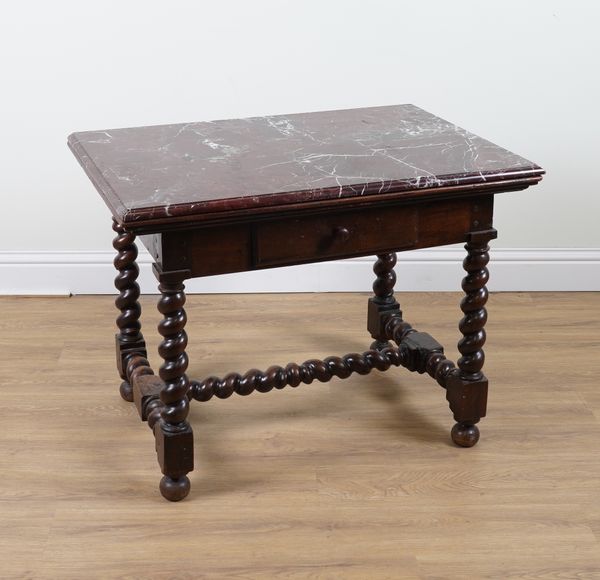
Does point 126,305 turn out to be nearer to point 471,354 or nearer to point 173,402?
point 173,402

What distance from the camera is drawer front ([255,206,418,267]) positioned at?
2596 mm

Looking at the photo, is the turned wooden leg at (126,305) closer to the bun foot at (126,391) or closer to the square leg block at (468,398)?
the bun foot at (126,391)

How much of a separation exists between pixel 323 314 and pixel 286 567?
1557 mm

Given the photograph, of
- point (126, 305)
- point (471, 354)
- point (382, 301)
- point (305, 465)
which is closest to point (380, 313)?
point (382, 301)

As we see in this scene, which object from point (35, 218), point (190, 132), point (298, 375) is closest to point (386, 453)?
point (298, 375)

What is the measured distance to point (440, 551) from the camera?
8.40 feet

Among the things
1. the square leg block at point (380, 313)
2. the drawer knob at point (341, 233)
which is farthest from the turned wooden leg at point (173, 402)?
the square leg block at point (380, 313)

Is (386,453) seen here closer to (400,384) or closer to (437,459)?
(437,459)

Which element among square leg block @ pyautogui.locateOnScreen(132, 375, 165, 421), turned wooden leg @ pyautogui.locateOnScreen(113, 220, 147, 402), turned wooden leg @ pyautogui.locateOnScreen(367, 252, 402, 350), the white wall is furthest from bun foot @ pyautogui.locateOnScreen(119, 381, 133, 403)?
the white wall

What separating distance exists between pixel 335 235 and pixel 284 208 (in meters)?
0.19

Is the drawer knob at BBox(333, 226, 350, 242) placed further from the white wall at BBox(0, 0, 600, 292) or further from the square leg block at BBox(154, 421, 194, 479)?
the white wall at BBox(0, 0, 600, 292)

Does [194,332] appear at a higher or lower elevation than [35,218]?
lower

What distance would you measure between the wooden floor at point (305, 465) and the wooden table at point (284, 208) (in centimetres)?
13

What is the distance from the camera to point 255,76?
3.95 metres
